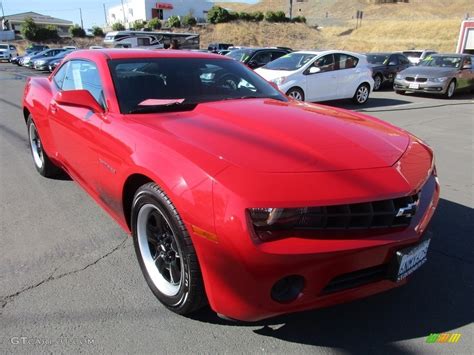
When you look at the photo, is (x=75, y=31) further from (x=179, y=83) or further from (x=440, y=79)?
(x=179, y=83)

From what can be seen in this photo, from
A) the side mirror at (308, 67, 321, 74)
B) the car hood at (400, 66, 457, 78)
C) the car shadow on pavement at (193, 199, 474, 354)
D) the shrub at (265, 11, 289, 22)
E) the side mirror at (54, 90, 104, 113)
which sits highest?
the shrub at (265, 11, 289, 22)

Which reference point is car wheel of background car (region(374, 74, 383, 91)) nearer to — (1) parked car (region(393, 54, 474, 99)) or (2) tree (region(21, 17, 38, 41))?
(1) parked car (region(393, 54, 474, 99))

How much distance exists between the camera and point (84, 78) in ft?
11.9

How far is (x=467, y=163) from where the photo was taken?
5.72 m

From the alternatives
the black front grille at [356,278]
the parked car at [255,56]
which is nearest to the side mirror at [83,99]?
the black front grille at [356,278]

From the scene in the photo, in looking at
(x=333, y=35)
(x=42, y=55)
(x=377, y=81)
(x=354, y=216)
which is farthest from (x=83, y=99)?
(x=333, y=35)

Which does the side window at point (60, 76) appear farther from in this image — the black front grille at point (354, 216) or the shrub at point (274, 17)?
the shrub at point (274, 17)

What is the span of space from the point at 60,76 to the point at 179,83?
1.78 meters

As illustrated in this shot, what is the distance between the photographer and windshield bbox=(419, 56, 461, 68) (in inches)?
542

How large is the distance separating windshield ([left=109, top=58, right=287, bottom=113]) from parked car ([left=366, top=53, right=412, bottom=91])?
12.7m

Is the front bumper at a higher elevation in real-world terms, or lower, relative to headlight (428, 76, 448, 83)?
lower

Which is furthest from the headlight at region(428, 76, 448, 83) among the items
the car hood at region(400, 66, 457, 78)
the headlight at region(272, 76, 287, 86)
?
the headlight at region(272, 76, 287, 86)

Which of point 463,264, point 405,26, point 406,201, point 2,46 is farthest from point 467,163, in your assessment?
point 405,26

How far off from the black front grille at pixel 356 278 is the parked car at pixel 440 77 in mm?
12412
